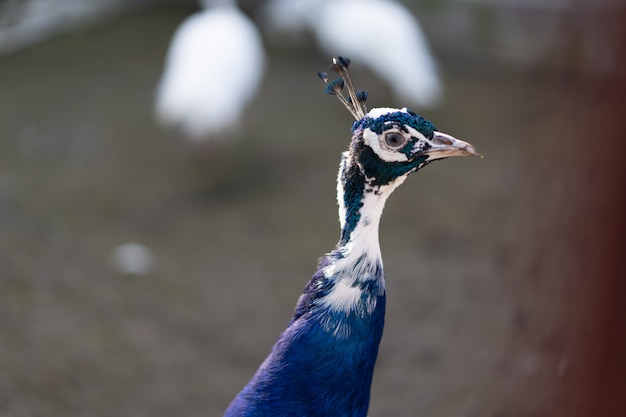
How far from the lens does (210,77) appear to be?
3.89m

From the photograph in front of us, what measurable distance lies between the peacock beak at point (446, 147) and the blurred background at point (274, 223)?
165 millimetres

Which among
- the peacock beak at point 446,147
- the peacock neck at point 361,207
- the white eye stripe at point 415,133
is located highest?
the white eye stripe at point 415,133

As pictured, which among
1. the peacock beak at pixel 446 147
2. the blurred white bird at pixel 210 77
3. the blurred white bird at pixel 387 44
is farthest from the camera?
the blurred white bird at pixel 387 44

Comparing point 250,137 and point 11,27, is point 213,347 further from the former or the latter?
point 11,27

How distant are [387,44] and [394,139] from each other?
3500mm

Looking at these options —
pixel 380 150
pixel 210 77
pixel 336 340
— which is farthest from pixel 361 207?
pixel 210 77

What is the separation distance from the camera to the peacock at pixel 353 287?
4.27 ft

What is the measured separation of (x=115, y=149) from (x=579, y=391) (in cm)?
362

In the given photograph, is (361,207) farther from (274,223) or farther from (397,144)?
(274,223)

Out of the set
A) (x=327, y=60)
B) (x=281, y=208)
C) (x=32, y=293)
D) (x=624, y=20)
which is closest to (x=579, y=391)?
(x=624, y=20)

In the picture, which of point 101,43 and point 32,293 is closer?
point 32,293

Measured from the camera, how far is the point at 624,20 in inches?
18.2

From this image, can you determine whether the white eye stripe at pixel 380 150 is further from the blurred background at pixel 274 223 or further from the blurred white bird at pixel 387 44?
the blurred white bird at pixel 387 44

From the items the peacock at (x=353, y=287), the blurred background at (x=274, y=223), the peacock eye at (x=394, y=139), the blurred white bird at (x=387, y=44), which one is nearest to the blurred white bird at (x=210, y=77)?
the blurred background at (x=274, y=223)
